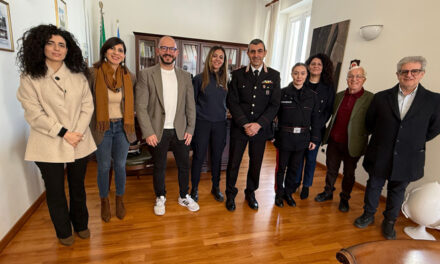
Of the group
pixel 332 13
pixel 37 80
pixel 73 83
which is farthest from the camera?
pixel 332 13

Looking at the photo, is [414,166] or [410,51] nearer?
[414,166]

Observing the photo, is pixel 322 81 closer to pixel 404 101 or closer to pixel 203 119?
pixel 404 101

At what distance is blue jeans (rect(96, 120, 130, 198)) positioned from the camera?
1785 millimetres

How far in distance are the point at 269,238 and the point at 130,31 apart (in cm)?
442

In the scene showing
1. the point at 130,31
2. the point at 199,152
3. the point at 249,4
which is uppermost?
the point at 249,4

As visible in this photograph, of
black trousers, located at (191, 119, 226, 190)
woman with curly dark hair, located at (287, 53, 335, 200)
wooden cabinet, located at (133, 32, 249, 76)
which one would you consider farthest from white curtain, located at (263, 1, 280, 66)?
black trousers, located at (191, 119, 226, 190)

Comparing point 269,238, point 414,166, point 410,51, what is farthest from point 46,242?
point 410,51

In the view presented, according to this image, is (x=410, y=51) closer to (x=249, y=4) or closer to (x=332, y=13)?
(x=332, y=13)

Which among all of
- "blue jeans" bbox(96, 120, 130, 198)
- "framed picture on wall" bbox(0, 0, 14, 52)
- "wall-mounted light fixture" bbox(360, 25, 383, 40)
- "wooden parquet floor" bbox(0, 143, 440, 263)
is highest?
"wall-mounted light fixture" bbox(360, 25, 383, 40)

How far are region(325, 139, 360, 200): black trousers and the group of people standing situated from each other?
1 centimetres

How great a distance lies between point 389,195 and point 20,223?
9.94 feet

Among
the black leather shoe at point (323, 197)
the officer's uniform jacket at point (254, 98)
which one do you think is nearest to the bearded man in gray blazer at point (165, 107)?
the officer's uniform jacket at point (254, 98)

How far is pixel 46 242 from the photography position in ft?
5.72

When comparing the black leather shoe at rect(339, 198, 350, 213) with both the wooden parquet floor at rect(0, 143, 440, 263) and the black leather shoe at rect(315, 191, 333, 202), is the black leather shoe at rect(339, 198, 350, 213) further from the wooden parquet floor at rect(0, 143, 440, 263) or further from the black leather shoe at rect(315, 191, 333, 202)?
the black leather shoe at rect(315, 191, 333, 202)
